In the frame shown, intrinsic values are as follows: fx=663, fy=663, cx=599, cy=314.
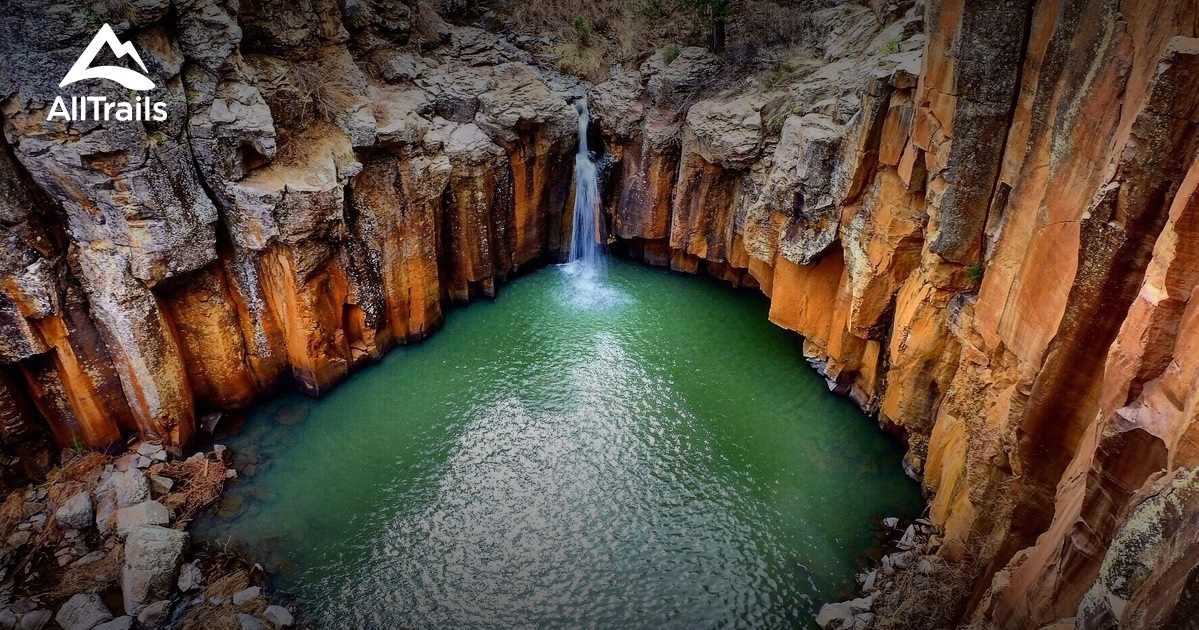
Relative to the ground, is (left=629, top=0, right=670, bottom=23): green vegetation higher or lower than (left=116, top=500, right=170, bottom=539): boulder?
higher

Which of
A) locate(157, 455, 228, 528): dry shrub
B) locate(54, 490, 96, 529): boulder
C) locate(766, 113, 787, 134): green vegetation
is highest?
locate(766, 113, 787, 134): green vegetation

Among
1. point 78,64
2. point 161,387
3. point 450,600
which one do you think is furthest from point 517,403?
point 78,64

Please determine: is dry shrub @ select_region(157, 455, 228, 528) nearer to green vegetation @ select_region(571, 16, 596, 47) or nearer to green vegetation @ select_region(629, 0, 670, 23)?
green vegetation @ select_region(571, 16, 596, 47)

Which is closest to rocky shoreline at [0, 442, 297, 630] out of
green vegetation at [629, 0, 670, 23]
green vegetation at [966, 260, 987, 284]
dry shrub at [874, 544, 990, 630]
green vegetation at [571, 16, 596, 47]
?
dry shrub at [874, 544, 990, 630]

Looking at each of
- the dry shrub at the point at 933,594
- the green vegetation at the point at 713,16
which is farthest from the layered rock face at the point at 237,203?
the dry shrub at the point at 933,594

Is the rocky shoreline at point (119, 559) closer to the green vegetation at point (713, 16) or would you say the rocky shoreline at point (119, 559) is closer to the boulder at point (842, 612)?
the boulder at point (842, 612)
